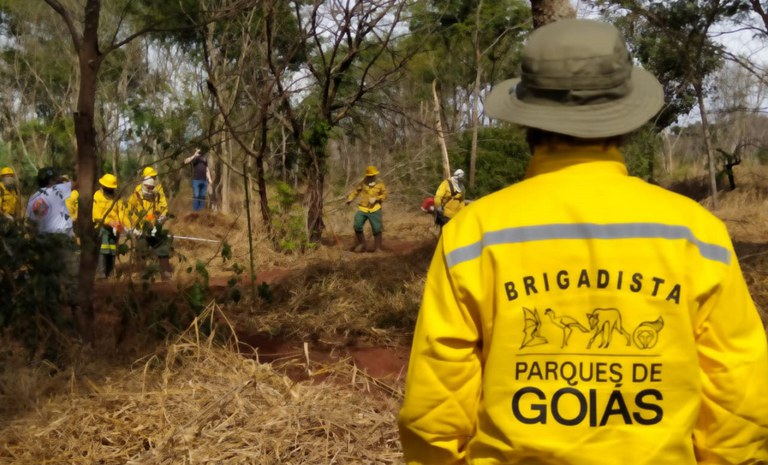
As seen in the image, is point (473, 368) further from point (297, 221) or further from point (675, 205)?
point (297, 221)

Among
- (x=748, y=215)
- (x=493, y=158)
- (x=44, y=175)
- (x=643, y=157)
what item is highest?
(x=44, y=175)

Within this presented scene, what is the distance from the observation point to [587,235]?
174cm

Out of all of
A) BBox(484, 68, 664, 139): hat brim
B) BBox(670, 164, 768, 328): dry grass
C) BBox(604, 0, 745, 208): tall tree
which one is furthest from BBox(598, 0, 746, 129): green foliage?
BBox(484, 68, 664, 139): hat brim

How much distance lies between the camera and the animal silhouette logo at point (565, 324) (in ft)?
5.73

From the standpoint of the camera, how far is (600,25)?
185 centimetres

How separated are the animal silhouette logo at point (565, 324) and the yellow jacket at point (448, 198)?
13338mm

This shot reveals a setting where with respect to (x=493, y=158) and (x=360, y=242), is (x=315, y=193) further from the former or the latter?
(x=493, y=158)

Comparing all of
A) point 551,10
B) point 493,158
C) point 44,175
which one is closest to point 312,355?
point 44,175

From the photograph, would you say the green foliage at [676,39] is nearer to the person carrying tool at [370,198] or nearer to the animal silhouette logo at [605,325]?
the person carrying tool at [370,198]

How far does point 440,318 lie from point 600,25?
26.0 inches

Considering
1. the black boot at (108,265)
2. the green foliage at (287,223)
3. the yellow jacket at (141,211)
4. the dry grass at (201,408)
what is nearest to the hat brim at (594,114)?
the dry grass at (201,408)

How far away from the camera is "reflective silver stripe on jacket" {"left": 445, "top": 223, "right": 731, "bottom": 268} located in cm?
173

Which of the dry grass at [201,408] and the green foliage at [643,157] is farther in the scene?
the green foliage at [643,157]

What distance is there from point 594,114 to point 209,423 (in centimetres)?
323
